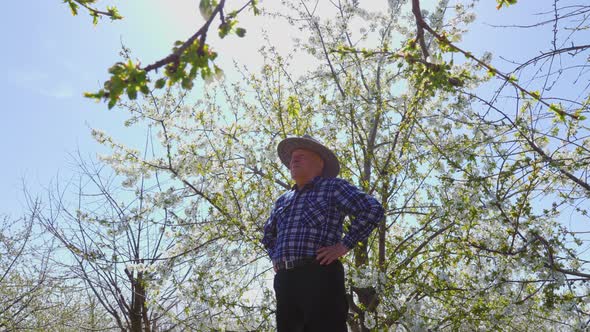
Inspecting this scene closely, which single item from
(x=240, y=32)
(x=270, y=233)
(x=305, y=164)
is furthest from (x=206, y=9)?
(x=270, y=233)

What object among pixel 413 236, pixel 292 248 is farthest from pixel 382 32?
pixel 292 248

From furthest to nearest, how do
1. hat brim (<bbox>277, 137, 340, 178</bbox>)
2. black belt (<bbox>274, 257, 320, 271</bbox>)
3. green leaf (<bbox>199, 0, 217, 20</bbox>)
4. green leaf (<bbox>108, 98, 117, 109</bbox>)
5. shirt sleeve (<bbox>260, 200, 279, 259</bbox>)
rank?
hat brim (<bbox>277, 137, 340, 178</bbox>), shirt sleeve (<bbox>260, 200, 279, 259</bbox>), black belt (<bbox>274, 257, 320, 271</bbox>), green leaf (<bbox>199, 0, 217, 20</bbox>), green leaf (<bbox>108, 98, 117, 109</bbox>)

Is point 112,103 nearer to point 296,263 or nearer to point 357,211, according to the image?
point 296,263

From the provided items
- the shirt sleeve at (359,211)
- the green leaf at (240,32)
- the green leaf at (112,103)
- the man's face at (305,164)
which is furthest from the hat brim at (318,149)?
the green leaf at (112,103)

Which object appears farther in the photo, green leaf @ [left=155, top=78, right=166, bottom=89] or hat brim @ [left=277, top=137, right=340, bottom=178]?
Answer: hat brim @ [left=277, top=137, right=340, bottom=178]

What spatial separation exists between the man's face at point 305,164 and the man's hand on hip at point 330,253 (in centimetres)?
62

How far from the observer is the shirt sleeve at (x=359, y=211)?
2.74 m

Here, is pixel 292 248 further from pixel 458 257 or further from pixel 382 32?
pixel 382 32

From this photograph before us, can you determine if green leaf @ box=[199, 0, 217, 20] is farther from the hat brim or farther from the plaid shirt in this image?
the hat brim

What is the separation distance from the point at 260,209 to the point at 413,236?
5.13 feet

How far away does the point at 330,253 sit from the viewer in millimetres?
2596

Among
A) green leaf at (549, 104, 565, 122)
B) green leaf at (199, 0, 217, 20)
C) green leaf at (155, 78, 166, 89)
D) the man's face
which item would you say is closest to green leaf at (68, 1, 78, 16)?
green leaf at (199, 0, 217, 20)

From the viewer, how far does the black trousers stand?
2.53 m

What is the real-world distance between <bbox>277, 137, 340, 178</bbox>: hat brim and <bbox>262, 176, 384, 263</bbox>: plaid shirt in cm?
43
